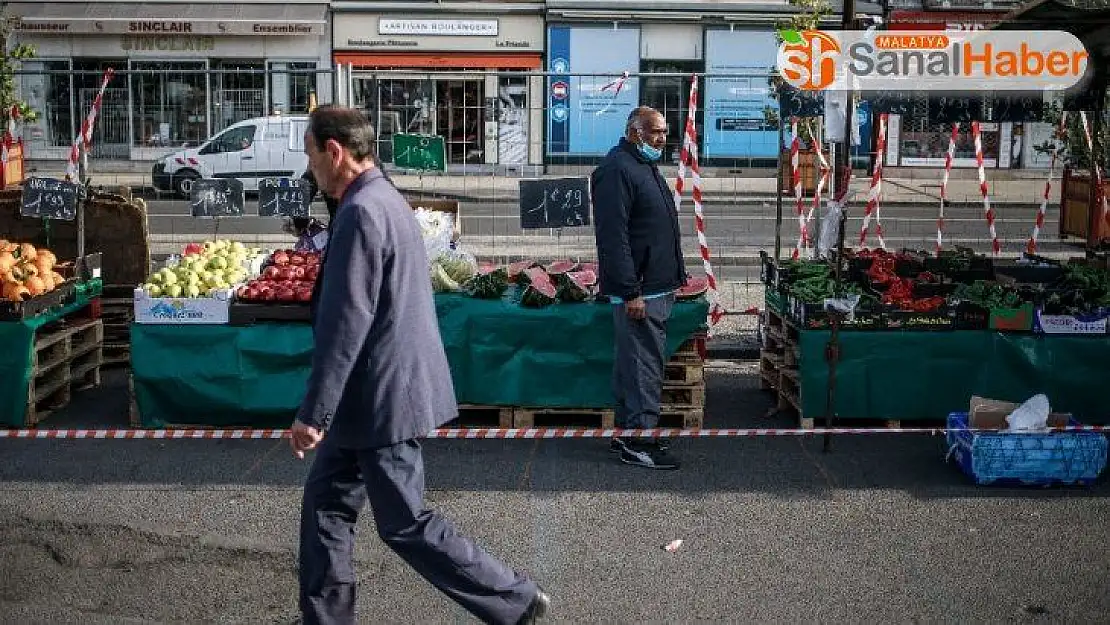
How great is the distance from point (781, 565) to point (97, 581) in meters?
3.05

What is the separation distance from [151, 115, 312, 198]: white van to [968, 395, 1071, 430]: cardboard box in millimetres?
7463

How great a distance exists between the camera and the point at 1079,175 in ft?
66.2

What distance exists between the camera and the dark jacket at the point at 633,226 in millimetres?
7445

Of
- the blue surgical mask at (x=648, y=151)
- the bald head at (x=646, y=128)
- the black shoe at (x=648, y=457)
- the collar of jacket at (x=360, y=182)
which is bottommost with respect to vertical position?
the black shoe at (x=648, y=457)

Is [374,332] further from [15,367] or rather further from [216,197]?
[216,197]

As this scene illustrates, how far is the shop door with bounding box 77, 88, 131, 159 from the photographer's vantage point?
48.9 ft

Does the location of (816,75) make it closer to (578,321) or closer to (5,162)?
(578,321)

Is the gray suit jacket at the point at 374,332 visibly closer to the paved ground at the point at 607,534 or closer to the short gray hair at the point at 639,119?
the paved ground at the point at 607,534

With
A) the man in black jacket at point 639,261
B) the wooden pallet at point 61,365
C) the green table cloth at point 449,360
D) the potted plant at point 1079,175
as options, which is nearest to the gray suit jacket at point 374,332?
the man in black jacket at point 639,261

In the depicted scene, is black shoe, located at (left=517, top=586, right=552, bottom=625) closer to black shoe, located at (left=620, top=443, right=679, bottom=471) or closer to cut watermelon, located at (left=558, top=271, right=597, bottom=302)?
black shoe, located at (left=620, top=443, right=679, bottom=471)

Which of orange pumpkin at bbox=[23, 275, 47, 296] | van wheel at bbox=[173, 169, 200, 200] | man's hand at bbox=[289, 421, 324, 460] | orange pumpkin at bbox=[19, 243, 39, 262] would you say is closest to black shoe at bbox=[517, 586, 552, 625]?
man's hand at bbox=[289, 421, 324, 460]

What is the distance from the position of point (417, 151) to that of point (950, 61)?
4.79 meters

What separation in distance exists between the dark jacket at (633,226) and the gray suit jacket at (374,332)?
2780 mm

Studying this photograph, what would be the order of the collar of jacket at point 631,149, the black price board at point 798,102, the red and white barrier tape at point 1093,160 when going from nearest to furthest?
1. the collar of jacket at point 631,149
2. the black price board at point 798,102
3. the red and white barrier tape at point 1093,160
